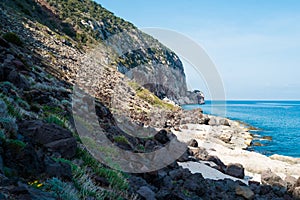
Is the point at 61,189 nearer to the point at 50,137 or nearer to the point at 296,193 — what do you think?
the point at 50,137

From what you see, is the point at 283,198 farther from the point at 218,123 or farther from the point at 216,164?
the point at 218,123

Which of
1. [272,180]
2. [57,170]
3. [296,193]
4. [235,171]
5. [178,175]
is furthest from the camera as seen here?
[235,171]

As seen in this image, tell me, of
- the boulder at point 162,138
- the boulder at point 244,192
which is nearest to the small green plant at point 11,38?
the boulder at point 162,138

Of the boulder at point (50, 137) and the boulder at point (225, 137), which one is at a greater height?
the boulder at point (225, 137)

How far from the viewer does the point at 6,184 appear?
3842mm

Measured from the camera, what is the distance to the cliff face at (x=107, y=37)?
187 ft

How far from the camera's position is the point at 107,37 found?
7912cm

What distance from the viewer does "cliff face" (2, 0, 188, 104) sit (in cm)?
5692

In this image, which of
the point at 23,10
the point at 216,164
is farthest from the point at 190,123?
the point at 23,10

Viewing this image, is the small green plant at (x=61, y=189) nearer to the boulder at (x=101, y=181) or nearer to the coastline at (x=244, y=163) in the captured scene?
the boulder at (x=101, y=181)

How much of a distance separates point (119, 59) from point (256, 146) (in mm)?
33832

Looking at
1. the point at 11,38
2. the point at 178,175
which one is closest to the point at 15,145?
the point at 178,175

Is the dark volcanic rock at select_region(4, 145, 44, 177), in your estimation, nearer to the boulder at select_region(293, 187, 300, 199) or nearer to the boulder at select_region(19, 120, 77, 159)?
the boulder at select_region(19, 120, 77, 159)

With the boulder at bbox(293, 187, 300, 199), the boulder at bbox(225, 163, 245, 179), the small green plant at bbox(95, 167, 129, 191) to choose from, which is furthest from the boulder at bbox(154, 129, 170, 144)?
the small green plant at bbox(95, 167, 129, 191)
